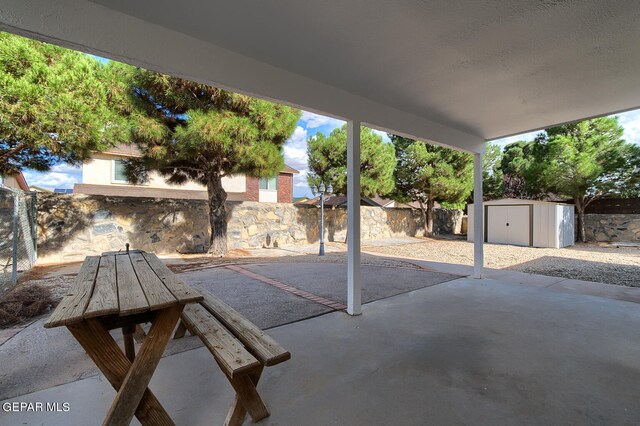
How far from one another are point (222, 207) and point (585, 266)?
9313mm

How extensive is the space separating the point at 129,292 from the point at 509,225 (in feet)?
44.7

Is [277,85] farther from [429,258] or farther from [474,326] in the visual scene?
[429,258]

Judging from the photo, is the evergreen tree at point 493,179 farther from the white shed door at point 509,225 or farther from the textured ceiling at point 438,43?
the textured ceiling at point 438,43

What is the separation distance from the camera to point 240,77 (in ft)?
8.89

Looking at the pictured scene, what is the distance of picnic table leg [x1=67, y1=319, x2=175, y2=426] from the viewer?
157 cm

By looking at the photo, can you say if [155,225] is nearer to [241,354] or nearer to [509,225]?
[241,354]

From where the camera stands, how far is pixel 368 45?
2.50 metres

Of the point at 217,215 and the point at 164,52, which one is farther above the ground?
the point at 164,52

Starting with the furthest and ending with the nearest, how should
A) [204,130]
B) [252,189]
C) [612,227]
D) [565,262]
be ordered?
[252,189] → [612,227] → [565,262] → [204,130]

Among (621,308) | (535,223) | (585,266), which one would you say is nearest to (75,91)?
(621,308)

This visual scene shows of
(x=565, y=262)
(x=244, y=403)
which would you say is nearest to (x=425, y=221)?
(x=565, y=262)

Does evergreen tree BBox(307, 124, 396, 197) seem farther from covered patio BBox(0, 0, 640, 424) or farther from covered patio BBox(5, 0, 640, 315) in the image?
covered patio BBox(0, 0, 640, 424)

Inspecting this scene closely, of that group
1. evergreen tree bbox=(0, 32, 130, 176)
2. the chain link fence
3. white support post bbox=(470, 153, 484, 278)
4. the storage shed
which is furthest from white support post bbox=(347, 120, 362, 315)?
the storage shed

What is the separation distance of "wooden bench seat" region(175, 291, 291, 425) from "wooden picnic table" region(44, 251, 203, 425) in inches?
10.1
